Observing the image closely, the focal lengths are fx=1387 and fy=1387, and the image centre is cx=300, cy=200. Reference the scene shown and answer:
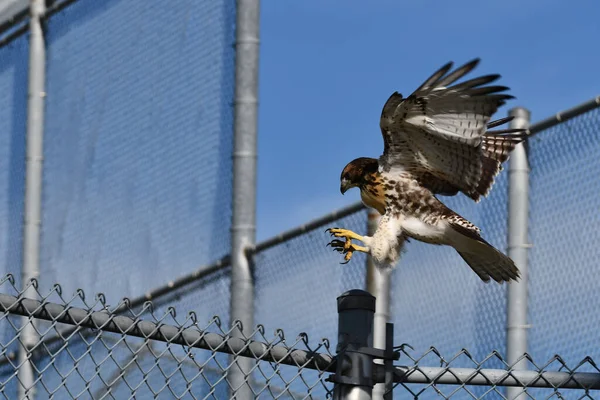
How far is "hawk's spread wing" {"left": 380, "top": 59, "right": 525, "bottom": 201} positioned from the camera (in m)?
3.94

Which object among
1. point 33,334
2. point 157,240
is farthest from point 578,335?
point 33,334

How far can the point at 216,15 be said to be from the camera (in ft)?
17.5

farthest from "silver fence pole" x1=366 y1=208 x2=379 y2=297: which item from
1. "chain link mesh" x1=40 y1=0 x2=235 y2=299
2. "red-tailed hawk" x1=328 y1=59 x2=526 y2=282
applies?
"chain link mesh" x1=40 y1=0 x2=235 y2=299

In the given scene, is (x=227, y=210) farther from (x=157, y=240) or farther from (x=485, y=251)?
(x=485, y=251)

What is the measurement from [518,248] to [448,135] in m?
0.40


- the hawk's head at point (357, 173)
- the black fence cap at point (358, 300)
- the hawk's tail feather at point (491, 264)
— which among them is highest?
the hawk's head at point (357, 173)

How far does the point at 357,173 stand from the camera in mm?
4391

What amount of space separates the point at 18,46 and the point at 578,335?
3336mm

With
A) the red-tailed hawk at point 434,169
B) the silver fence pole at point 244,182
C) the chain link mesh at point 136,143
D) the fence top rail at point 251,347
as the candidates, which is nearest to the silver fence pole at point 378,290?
the red-tailed hawk at point 434,169

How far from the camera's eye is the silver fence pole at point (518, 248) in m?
3.96

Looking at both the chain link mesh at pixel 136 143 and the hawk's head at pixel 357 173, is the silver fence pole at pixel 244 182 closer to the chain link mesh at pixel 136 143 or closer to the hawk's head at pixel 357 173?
the chain link mesh at pixel 136 143

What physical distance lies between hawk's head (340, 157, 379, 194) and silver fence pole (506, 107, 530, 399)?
44cm

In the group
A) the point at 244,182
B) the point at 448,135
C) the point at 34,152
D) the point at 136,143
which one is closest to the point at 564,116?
the point at 448,135

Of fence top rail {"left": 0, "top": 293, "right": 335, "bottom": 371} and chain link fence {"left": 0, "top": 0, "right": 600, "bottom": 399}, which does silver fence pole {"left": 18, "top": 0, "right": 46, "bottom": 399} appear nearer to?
chain link fence {"left": 0, "top": 0, "right": 600, "bottom": 399}
